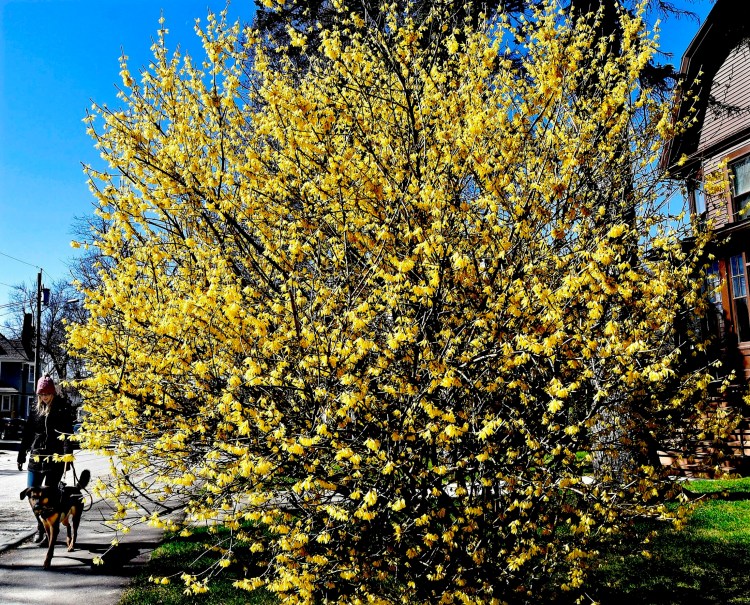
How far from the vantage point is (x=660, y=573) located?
5.92m

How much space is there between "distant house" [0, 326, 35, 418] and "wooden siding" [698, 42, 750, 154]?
49885 mm

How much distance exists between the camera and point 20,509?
1003cm

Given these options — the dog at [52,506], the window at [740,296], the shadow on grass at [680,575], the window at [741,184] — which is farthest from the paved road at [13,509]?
the window at [741,184]

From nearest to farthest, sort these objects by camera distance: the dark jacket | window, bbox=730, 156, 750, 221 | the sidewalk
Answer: the sidewalk
the dark jacket
window, bbox=730, 156, 750, 221

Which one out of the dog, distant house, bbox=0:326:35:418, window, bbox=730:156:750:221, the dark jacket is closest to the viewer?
the dog

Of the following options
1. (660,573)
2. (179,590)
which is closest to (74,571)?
(179,590)

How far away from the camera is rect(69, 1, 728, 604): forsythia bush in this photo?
373cm

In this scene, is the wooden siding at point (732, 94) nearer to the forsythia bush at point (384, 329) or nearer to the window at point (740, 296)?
the window at point (740, 296)

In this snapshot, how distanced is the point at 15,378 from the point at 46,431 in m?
52.3

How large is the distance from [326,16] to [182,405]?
856 centimetres

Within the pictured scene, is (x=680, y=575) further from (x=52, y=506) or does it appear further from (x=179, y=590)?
(x=52, y=506)

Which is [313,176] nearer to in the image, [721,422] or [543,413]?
[543,413]

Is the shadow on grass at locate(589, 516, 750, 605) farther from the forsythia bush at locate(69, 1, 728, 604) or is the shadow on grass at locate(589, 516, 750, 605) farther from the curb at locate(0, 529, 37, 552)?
the curb at locate(0, 529, 37, 552)

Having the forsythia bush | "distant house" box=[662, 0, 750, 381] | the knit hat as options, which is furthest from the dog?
"distant house" box=[662, 0, 750, 381]
